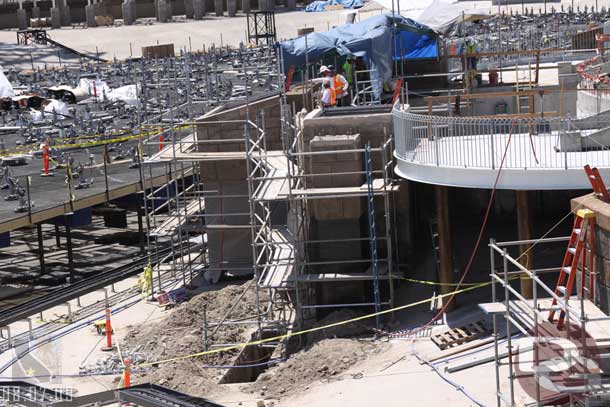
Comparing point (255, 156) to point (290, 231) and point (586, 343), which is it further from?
point (586, 343)

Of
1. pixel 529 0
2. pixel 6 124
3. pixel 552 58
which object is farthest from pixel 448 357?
pixel 529 0

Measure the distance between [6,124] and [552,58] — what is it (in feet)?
58.3

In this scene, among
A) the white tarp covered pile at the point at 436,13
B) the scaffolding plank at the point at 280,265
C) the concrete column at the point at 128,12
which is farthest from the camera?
the concrete column at the point at 128,12

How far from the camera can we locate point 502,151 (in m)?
21.3

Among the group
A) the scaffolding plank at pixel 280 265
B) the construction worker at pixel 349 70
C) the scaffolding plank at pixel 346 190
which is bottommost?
the scaffolding plank at pixel 280 265

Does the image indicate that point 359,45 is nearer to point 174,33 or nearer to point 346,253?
point 346,253

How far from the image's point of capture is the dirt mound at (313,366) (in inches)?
766

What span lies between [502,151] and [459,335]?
10.9ft

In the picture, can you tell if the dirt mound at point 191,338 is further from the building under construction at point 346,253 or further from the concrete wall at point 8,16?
the concrete wall at point 8,16

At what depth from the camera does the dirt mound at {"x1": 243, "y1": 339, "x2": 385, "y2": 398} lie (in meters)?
19.5

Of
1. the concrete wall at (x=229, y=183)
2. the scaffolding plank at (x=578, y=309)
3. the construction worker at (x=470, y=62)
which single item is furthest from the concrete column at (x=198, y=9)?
the scaffolding plank at (x=578, y=309)

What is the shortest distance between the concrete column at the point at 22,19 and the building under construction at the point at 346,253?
5267cm

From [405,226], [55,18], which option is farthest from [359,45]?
[55,18]

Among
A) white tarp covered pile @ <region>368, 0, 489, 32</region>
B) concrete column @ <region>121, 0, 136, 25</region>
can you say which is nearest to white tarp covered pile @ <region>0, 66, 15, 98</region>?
white tarp covered pile @ <region>368, 0, 489, 32</region>
